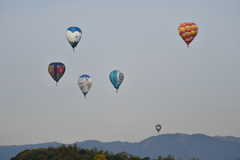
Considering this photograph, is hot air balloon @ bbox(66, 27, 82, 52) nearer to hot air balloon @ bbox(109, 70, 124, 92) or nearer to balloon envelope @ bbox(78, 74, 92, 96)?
balloon envelope @ bbox(78, 74, 92, 96)

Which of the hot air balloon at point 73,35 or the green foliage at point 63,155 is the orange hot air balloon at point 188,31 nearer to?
the hot air balloon at point 73,35

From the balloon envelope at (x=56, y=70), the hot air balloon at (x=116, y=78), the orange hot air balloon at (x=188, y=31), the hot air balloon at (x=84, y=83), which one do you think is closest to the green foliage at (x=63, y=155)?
the balloon envelope at (x=56, y=70)

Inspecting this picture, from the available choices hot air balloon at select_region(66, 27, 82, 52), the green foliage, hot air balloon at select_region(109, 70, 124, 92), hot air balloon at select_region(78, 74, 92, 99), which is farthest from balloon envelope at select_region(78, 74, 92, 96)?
the green foliage

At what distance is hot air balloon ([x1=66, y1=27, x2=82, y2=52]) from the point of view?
368 feet

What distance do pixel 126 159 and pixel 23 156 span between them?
25.5 m

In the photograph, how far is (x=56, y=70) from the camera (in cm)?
11300

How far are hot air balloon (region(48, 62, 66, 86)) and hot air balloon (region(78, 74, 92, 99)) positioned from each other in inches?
352

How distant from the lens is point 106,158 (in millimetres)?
98250

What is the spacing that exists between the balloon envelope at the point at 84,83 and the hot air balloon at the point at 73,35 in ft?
43.3

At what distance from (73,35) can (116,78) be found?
1856cm

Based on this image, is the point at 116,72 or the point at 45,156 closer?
the point at 45,156

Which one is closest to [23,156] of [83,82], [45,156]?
[45,156]

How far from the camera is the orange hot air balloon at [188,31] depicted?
11456 cm

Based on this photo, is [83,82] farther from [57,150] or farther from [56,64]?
[57,150]
